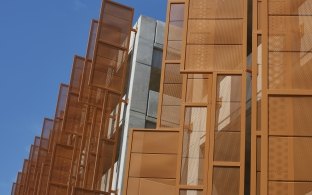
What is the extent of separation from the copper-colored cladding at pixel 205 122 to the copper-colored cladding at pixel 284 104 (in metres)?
2.13

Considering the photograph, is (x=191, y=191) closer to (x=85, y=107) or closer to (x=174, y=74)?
(x=174, y=74)

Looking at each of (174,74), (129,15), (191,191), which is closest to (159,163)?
(191,191)

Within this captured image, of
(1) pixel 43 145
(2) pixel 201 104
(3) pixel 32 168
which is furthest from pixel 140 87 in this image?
(3) pixel 32 168

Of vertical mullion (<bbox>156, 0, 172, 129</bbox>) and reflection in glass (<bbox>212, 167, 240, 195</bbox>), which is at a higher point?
vertical mullion (<bbox>156, 0, 172, 129</bbox>)

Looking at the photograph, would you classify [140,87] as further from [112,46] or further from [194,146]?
[194,146]

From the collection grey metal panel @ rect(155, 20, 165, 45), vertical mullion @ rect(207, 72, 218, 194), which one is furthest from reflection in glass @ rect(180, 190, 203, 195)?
grey metal panel @ rect(155, 20, 165, 45)

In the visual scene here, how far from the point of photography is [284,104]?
46.3 feet

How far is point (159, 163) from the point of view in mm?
21406

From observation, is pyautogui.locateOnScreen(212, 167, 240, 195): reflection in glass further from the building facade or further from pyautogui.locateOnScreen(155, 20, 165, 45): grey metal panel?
pyautogui.locateOnScreen(155, 20, 165, 45): grey metal panel

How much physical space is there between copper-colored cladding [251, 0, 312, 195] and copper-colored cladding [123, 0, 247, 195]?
2133mm

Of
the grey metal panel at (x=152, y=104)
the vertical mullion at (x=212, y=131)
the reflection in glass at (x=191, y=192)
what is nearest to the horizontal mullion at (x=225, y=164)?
the vertical mullion at (x=212, y=131)

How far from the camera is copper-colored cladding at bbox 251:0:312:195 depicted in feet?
44.0

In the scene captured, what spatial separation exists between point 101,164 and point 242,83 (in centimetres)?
1350

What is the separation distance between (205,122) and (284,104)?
4.79m
